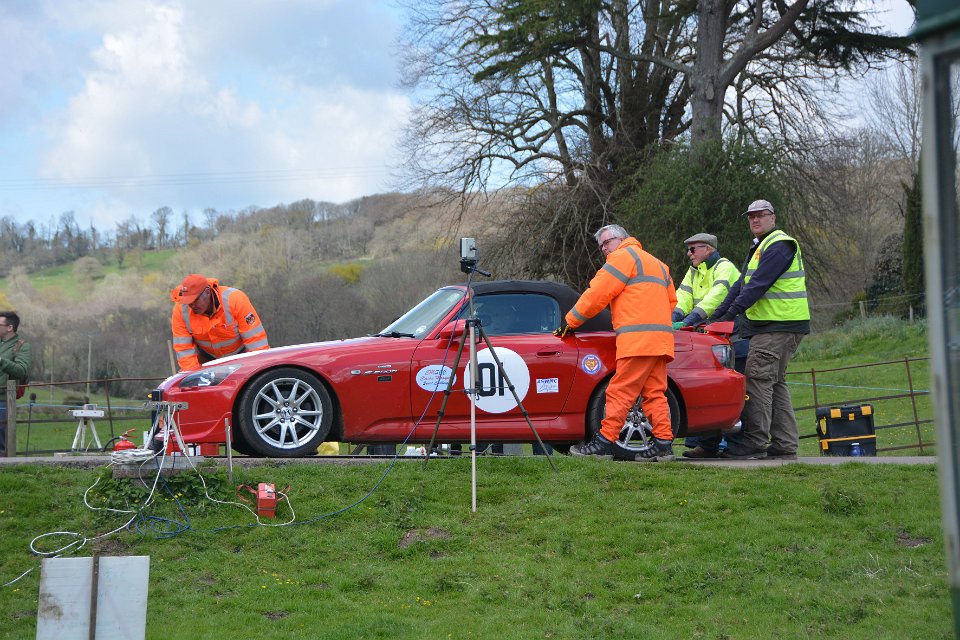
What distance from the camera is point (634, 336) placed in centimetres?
825

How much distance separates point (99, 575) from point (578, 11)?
21756mm

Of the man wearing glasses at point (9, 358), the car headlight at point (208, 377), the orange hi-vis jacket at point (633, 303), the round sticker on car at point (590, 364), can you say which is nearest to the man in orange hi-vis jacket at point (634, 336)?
the orange hi-vis jacket at point (633, 303)

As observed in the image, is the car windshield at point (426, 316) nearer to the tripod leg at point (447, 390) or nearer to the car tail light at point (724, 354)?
the tripod leg at point (447, 390)

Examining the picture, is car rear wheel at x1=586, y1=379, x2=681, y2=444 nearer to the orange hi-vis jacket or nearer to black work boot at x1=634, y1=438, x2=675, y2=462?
black work boot at x1=634, y1=438, x2=675, y2=462

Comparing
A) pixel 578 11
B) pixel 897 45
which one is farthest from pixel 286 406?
pixel 897 45

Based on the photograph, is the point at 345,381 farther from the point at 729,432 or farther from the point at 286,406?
the point at 729,432

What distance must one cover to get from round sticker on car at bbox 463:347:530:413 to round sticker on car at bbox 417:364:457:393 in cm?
18

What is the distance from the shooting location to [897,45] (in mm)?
23000

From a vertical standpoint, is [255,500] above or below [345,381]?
below

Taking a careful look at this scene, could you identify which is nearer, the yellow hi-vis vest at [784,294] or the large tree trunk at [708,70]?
the yellow hi-vis vest at [784,294]

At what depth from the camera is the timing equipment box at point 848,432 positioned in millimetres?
10195

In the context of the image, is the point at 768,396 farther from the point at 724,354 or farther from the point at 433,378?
the point at 433,378

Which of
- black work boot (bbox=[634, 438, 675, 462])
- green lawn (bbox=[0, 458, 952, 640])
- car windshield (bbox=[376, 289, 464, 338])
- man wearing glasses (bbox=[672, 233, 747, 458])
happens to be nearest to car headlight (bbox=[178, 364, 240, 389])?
green lawn (bbox=[0, 458, 952, 640])

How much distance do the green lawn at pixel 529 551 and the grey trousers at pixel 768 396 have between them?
1.28m
